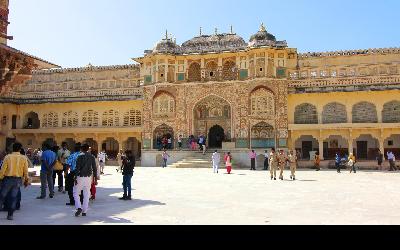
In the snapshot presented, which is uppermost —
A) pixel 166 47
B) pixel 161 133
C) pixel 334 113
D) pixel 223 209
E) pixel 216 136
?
pixel 166 47

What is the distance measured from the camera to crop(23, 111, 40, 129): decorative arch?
34750 millimetres

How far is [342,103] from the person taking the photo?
28.2 m

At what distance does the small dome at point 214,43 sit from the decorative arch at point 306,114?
6.50 meters

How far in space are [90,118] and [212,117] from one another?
11.0 meters

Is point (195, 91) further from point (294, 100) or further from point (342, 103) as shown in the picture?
point (342, 103)

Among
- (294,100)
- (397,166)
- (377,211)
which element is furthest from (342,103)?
(377,211)

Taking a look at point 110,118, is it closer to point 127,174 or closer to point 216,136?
point 216,136

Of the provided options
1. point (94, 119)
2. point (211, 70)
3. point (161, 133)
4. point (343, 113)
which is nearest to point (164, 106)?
point (161, 133)

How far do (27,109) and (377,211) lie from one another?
108ft

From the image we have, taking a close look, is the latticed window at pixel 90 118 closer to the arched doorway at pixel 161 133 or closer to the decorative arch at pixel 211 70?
the arched doorway at pixel 161 133

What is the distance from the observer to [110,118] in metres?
32.9

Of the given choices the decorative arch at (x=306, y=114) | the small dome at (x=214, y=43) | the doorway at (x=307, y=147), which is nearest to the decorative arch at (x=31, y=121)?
the small dome at (x=214, y=43)

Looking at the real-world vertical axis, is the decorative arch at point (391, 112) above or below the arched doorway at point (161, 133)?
above

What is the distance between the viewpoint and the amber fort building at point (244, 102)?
2786cm
